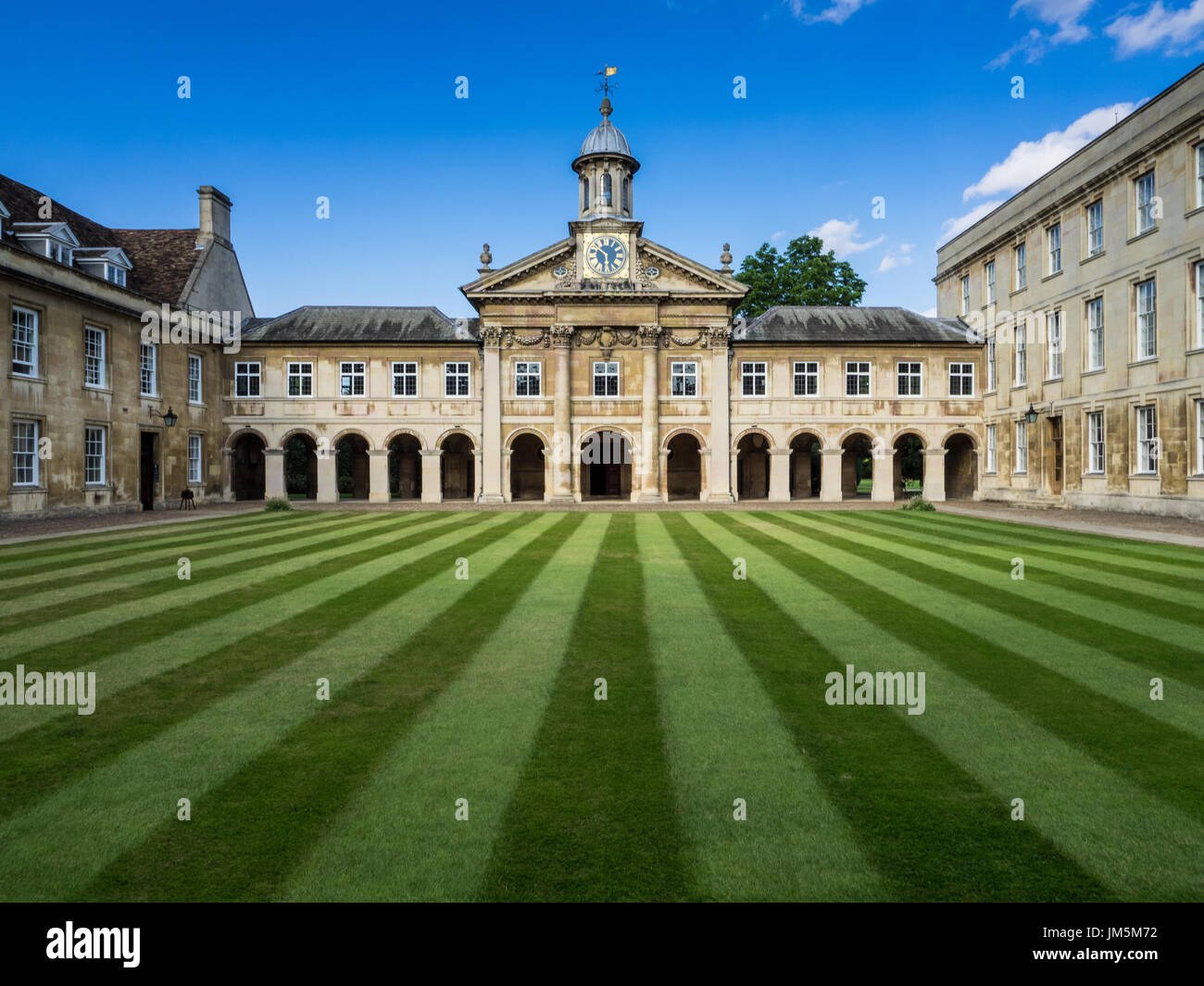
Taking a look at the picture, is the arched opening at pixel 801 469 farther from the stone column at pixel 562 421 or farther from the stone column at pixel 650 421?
the stone column at pixel 562 421

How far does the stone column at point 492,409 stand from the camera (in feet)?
124

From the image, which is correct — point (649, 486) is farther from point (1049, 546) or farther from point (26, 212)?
point (26, 212)

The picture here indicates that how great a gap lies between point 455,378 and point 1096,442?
2896cm

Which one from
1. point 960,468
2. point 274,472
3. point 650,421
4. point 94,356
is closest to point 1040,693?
point 650,421

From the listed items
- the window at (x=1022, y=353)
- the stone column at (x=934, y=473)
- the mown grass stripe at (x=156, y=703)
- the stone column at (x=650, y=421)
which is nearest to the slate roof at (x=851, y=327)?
the window at (x=1022, y=353)

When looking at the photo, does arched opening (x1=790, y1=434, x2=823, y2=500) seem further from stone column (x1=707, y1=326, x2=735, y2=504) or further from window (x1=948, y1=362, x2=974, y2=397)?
window (x1=948, y1=362, x2=974, y2=397)

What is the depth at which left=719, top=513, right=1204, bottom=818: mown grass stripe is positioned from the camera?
479cm

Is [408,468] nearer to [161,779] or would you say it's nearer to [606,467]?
[606,467]

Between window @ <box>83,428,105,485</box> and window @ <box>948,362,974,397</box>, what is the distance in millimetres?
Answer: 38866

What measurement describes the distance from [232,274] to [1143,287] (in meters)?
40.9

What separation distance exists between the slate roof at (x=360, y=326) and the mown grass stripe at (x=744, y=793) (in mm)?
34165

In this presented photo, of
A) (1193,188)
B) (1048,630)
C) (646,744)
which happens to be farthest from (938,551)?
(1193,188)

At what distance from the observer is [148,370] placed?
31.5 metres

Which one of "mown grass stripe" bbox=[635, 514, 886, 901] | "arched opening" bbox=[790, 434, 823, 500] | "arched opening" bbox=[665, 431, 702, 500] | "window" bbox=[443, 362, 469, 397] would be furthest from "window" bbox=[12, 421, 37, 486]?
"arched opening" bbox=[790, 434, 823, 500]
